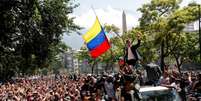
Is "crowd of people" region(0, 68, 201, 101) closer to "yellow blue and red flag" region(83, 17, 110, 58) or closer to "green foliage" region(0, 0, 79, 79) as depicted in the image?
"yellow blue and red flag" region(83, 17, 110, 58)

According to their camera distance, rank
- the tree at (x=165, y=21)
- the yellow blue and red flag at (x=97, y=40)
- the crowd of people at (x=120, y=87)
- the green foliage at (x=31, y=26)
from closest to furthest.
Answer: the crowd of people at (x=120, y=87) → the yellow blue and red flag at (x=97, y=40) → the green foliage at (x=31, y=26) → the tree at (x=165, y=21)

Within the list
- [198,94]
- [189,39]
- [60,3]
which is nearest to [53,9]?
[60,3]

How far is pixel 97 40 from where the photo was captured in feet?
56.7

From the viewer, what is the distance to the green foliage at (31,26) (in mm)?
40406

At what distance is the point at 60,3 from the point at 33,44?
3677mm

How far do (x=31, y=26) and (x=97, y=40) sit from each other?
24273 mm

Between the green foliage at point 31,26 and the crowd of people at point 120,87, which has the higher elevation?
the green foliage at point 31,26

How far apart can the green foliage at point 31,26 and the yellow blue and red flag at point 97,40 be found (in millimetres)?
21734

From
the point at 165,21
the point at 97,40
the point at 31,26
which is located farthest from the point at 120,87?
the point at 165,21

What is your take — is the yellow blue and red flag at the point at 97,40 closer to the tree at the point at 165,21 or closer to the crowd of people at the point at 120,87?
the crowd of people at the point at 120,87

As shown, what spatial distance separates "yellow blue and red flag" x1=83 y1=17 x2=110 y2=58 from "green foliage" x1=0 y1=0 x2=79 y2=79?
21734mm

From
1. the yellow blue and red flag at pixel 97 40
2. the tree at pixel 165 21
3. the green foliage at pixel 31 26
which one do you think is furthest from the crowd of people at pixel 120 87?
the tree at pixel 165 21

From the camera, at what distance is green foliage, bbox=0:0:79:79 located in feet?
133

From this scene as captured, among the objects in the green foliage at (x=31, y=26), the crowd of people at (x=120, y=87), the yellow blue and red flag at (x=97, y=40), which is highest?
the green foliage at (x=31, y=26)
